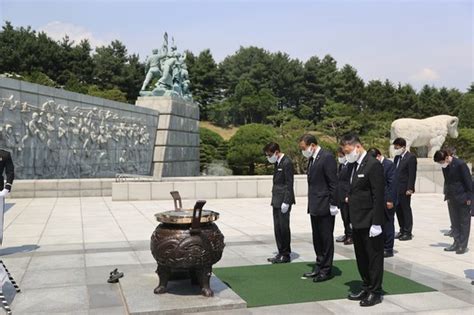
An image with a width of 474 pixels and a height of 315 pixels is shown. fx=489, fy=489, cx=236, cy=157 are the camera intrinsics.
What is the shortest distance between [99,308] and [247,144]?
2829 cm

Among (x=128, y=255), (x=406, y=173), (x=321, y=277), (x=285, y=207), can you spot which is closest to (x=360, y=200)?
(x=321, y=277)

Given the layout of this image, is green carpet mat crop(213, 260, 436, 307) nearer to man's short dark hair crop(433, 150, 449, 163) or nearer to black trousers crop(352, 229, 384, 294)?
black trousers crop(352, 229, 384, 294)

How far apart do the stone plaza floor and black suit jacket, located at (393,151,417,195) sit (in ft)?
2.83

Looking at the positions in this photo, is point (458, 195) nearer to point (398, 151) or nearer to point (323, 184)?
point (398, 151)

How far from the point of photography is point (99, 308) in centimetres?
417

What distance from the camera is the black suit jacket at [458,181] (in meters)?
6.74

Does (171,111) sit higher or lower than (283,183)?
higher

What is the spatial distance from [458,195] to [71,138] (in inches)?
472

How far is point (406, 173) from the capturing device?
766cm

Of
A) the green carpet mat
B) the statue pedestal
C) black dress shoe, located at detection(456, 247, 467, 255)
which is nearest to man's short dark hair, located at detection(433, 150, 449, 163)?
black dress shoe, located at detection(456, 247, 467, 255)

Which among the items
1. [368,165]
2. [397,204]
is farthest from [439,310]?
[397,204]

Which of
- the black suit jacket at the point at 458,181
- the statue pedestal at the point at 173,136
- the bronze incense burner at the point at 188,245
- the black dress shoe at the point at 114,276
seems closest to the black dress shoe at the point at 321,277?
the bronze incense burner at the point at 188,245

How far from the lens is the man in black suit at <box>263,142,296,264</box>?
576cm

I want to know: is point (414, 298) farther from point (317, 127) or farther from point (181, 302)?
point (317, 127)
